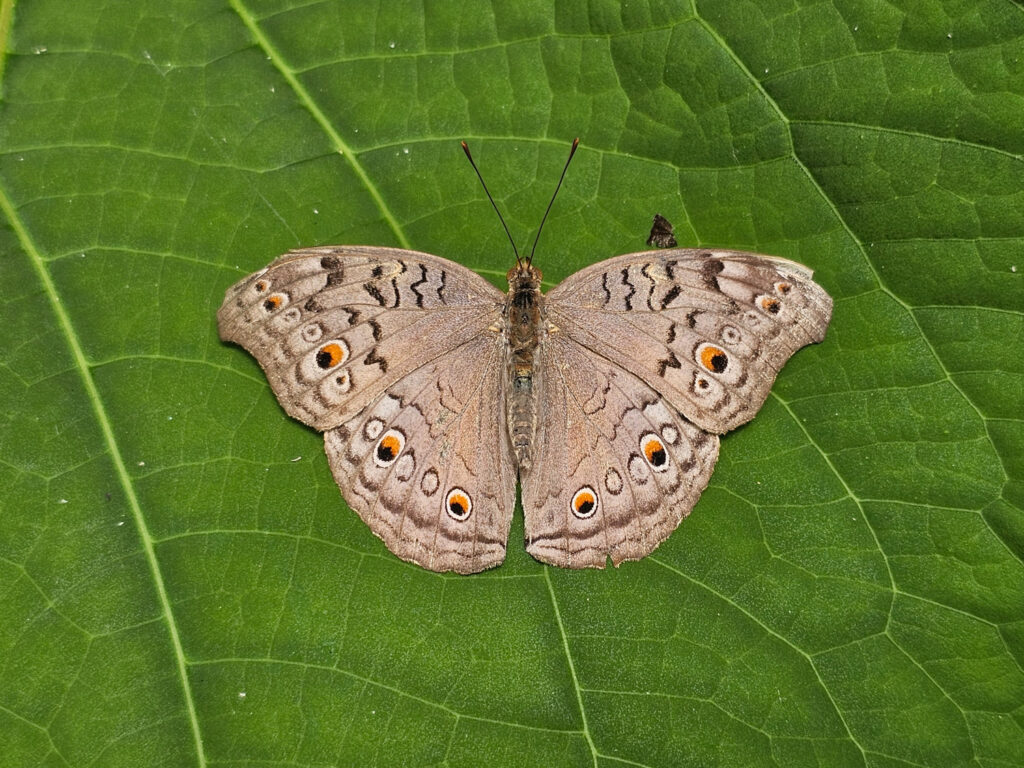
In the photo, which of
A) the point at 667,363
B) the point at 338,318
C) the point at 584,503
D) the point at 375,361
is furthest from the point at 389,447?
the point at 667,363

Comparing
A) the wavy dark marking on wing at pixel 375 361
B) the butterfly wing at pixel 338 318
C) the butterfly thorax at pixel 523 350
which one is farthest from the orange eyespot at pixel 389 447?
the butterfly thorax at pixel 523 350

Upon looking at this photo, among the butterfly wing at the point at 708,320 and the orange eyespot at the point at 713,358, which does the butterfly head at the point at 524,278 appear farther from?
the orange eyespot at the point at 713,358

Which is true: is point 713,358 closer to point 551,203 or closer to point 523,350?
point 523,350

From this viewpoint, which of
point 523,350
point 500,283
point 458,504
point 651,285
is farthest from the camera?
point 500,283

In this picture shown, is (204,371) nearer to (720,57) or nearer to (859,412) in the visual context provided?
(720,57)

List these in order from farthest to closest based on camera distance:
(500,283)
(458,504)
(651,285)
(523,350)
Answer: (500,283) < (523,350) < (651,285) < (458,504)

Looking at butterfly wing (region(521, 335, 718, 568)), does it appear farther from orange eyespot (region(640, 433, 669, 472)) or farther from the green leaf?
the green leaf

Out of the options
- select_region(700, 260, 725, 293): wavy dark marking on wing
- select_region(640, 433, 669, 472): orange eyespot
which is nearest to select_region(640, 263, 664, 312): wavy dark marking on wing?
select_region(700, 260, 725, 293): wavy dark marking on wing

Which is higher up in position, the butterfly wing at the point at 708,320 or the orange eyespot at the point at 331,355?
the butterfly wing at the point at 708,320
